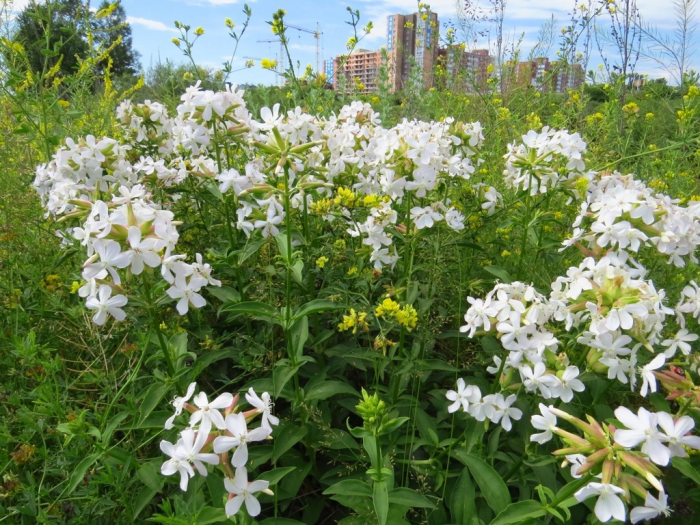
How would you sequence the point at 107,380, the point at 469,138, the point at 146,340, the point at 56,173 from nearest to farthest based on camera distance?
the point at 146,340 < the point at 107,380 < the point at 56,173 < the point at 469,138

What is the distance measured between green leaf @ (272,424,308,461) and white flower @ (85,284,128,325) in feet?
2.22

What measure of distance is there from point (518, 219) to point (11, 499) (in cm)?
230

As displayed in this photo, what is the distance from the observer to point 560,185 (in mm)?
2346

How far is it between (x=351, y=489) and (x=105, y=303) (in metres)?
0.90

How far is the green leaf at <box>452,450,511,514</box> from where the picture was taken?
1.37 metres

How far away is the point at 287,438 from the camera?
68.4 inches

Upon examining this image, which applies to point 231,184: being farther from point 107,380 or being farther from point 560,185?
point 560,185

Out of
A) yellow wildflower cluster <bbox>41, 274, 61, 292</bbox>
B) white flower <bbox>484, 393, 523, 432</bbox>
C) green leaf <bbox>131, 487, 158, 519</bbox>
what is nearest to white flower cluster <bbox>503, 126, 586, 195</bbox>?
white flower <bbox>484, 393, 523, 432</bbox>

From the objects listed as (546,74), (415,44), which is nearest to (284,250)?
(546,74)

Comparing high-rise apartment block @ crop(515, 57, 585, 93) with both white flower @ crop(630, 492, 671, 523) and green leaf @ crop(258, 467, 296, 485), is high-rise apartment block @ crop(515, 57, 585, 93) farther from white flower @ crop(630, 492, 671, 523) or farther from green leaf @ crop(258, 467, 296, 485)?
green leaf @ crop(258, 467, 296, 485)

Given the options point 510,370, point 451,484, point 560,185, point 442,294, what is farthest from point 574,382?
point 560,185

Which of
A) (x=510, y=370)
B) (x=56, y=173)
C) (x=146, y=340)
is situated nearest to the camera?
(x=510, y=370)

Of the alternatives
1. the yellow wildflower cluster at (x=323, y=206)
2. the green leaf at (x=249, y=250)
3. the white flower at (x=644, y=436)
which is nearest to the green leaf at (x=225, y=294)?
the green leaf at (x=249, y=250)

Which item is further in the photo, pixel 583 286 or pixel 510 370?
pixel 510 370
